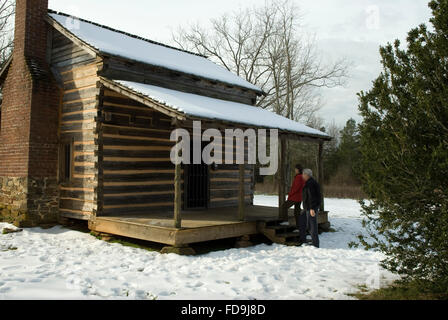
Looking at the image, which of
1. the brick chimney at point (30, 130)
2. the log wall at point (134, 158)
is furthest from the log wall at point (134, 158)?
the brick chimney at point (30, 130)

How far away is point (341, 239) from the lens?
1130 centimetres

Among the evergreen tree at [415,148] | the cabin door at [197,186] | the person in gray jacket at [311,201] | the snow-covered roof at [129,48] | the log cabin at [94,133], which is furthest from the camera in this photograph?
the cabin door at [197,186]

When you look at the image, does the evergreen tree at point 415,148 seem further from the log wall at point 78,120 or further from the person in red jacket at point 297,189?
the log wall at point 78,120

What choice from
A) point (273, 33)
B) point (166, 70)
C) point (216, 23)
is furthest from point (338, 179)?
point (166, 70)

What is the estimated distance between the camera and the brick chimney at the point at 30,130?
11.0m

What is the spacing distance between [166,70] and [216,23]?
23.3m

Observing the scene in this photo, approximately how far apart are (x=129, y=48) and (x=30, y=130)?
3.74 meters

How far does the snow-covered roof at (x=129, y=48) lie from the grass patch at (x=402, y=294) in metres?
8.24

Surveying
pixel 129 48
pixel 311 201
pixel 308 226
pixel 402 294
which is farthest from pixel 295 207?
pixel 129 48

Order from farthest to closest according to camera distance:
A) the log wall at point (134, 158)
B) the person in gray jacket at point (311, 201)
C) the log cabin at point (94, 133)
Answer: the log wall at point (134, 158)
the log cabin at point (94, 133)
the person in gray jacket at point (311, 201)

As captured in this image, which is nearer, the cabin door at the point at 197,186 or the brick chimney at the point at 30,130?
the brick chimney at the point at 30,130

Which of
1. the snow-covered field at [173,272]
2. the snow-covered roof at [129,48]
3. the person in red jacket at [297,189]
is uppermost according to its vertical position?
the snow-covered roof at [129,48]

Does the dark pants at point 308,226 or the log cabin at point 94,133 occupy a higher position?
the log cabin at point 94,133
